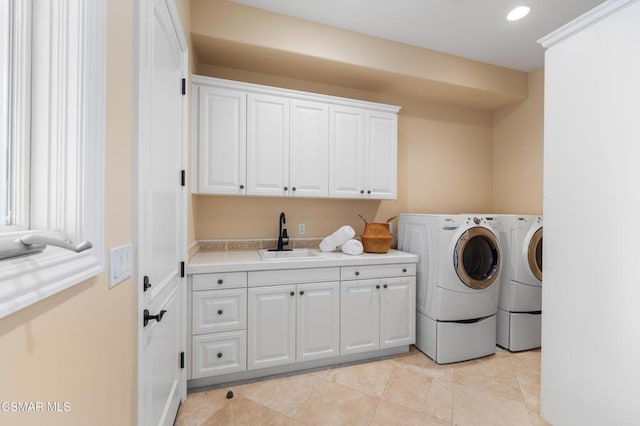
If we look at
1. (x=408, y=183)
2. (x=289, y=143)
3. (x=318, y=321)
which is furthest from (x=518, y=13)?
(x=318, y=321)

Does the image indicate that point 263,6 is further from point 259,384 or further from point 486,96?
point 259,384

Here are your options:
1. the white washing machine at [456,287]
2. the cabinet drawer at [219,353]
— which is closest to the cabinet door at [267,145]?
the cabinet drawer at [219,353]

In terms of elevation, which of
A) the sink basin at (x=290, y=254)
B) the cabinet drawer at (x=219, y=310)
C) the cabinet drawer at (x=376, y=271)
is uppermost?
the sink basin at (x=290, y=254)

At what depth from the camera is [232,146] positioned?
2.37 metres

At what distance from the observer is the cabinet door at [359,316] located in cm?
235

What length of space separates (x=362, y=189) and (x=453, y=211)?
1.47 meters

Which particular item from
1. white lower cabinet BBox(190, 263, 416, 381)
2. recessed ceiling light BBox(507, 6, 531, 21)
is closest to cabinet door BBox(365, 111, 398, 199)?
white lower cabinet BBox(190, 263, 416, 381)

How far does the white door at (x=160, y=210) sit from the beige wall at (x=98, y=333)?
9cm

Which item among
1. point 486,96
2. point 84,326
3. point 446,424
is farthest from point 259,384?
point 486,96

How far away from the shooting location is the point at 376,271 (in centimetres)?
246

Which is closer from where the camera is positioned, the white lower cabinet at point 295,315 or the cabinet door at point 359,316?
the white lower cabinet at point 295,315

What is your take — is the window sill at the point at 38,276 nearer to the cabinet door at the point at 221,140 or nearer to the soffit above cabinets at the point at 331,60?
the cabinet door at the point at 221,140

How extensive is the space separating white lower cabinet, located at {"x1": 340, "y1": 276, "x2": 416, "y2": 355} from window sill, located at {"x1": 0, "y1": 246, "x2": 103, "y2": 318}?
6.32 feet

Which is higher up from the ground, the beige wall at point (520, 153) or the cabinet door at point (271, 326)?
the beige wall at point (520, 153)
